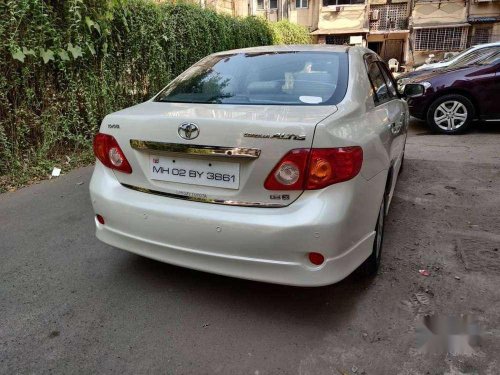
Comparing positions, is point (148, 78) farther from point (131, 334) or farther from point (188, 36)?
point (131, 334)

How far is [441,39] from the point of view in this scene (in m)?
25.7

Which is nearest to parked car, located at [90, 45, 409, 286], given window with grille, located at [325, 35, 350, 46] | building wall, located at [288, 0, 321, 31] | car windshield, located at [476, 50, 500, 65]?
car windshield, located at [476, 50, 500, 65]

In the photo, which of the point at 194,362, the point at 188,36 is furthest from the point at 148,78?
the point at 194,362

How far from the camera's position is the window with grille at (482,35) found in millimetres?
24844

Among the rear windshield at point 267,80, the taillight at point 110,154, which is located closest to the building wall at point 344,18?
the rear windshield at point 267,80

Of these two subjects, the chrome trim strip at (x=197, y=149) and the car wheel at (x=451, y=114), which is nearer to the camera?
the chrome trim strip at (x=197, y=149)

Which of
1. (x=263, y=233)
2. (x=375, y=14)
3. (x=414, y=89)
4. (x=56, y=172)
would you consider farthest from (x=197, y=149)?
(x=375, y=14)

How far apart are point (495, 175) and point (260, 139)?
413 centimetres

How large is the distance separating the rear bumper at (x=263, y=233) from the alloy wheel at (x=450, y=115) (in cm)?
591

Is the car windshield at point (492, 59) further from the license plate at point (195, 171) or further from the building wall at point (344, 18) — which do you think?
the building wall at point (344, 18)

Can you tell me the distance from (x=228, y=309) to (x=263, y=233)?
26.4 inches

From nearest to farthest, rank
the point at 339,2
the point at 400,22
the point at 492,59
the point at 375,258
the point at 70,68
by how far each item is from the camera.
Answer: the point at 375,258 → the point at 70,68 → the point at 492,59 → the point at 400,22 → the point at 339,2

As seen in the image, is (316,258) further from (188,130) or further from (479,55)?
(479,55)

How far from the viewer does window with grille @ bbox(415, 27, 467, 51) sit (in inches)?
993
